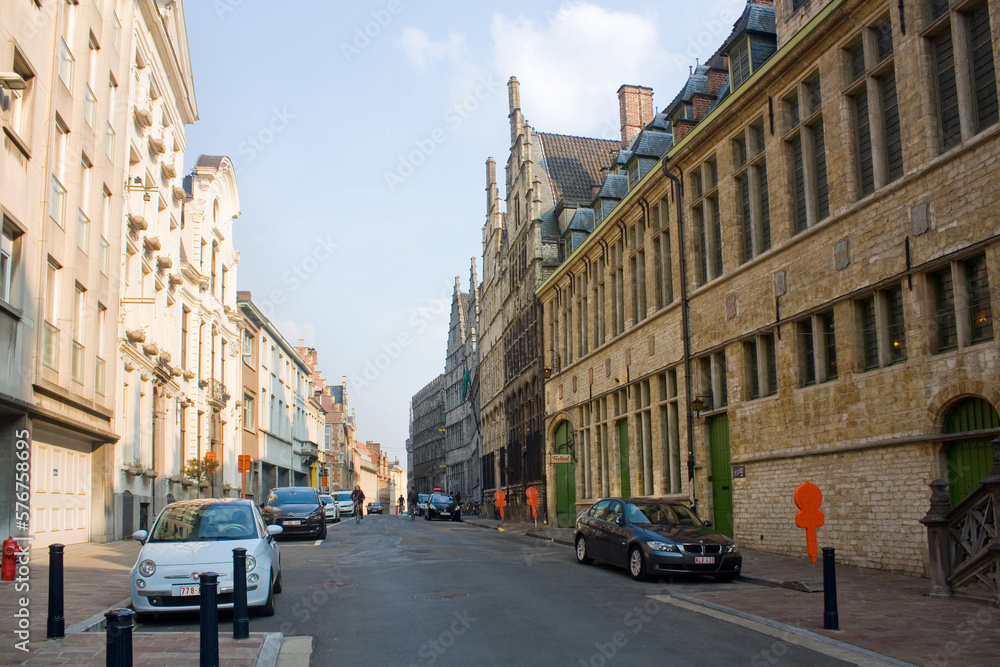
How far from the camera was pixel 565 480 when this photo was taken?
36562 mm

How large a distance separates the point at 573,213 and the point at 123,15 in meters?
20.5

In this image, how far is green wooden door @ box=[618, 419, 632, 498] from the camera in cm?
2925

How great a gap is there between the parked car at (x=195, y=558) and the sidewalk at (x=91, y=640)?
1.66ft

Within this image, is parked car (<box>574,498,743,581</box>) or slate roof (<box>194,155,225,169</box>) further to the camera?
slate roof (<box>194,155,225,169</box>)

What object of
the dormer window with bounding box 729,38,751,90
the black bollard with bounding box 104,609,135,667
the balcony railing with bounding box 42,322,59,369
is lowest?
the black bollard with bounding box 104,609,135,667

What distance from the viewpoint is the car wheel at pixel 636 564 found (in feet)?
49.3

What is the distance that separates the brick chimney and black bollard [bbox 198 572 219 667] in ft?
118

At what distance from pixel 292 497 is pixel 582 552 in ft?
40.4

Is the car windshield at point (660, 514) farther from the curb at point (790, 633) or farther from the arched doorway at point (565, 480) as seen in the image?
the arched doorway at point (565, 480)

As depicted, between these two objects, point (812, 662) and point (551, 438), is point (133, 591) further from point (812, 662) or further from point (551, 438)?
point (551, 438)

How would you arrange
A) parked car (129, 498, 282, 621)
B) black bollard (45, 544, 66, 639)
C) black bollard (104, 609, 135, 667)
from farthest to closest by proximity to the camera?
parked car (129, 498, 282, 621)
black bollard (45, 544, 66, 639)
black bollard (104, 609, 135, 667)

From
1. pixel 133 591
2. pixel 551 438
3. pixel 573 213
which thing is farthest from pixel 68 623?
pixel 573 213

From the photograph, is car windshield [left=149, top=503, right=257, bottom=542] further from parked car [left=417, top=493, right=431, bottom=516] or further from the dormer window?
parked car [left=417, top=493, right=431, bottom=516]

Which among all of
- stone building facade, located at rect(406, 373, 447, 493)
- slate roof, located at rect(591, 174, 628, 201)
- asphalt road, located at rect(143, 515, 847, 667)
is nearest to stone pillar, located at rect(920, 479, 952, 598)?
asphalt road, located at rect(143, 515, 847, 667)
